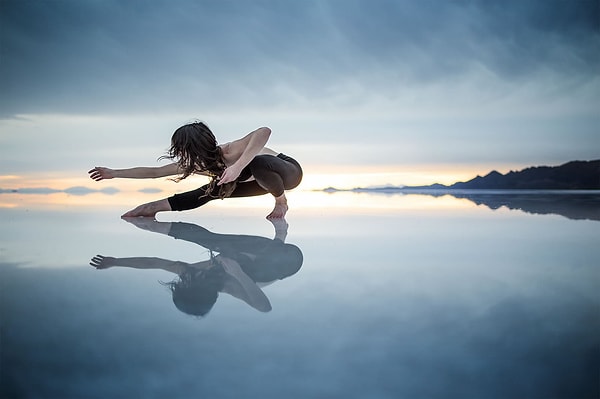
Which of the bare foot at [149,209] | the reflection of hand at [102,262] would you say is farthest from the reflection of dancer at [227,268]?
the bare foot at [149,209]

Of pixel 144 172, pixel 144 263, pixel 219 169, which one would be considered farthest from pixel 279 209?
pixel 144 263

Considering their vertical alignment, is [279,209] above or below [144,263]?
above

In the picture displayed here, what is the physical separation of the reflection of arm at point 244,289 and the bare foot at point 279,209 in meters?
1.82

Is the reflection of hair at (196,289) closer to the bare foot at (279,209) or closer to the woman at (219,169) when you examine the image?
the woman at (219,169)

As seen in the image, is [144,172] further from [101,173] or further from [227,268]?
[227,268]

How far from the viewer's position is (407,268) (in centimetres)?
128

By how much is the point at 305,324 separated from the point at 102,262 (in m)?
0.89

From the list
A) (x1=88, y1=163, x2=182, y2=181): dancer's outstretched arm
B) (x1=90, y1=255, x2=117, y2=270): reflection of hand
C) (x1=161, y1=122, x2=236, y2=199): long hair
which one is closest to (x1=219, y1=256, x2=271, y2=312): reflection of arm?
(x1=90, y1=255, x2=117, y2=270): reflection of hand

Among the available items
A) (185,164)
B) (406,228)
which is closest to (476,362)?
(406,228)

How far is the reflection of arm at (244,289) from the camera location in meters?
0.90

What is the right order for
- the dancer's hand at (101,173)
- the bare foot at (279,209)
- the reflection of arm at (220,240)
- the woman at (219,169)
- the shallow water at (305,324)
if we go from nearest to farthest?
the shallow water at (305,324), the reflection of arm at (220,240), the woman at (219,169), the dancer's hand at (101,173), the bare foot at (279,209)

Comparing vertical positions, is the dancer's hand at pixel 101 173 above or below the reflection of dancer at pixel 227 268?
above

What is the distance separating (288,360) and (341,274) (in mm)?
576

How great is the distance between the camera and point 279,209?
315cm
